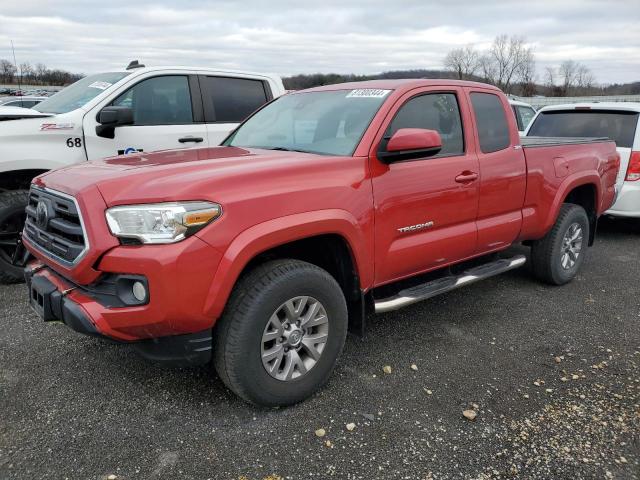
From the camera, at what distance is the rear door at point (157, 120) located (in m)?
5.25

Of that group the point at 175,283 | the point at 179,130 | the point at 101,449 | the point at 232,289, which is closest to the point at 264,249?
the point at 232,289

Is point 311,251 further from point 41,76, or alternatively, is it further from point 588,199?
point 41,76

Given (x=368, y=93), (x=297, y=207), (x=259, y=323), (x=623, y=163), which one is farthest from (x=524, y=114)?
(x=259, y=323)

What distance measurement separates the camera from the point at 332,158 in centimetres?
317

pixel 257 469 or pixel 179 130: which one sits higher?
pixel 179 130

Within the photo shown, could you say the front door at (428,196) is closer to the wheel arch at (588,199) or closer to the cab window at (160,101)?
the wheel arch at (588,199)

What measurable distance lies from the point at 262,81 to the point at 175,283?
4.68 metres

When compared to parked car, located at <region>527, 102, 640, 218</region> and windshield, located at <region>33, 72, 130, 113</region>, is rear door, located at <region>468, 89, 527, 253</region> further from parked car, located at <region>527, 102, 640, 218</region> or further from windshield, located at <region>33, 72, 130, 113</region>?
windshield, located at <region>33, 72, 130, 113</region>

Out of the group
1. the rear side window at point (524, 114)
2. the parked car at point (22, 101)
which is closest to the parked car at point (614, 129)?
the rear side window at point (524, 114)

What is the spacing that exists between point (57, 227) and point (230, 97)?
→ 3.78 meters

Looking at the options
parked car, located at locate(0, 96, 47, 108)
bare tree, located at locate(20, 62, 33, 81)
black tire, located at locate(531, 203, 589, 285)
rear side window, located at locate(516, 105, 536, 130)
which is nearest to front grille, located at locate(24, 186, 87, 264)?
black tire, located at locate(531, 203, 589, 285)

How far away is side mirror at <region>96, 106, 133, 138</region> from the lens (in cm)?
486

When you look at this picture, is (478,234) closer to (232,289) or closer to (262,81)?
(232,289)

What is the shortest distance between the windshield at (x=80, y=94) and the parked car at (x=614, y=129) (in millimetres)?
5585
